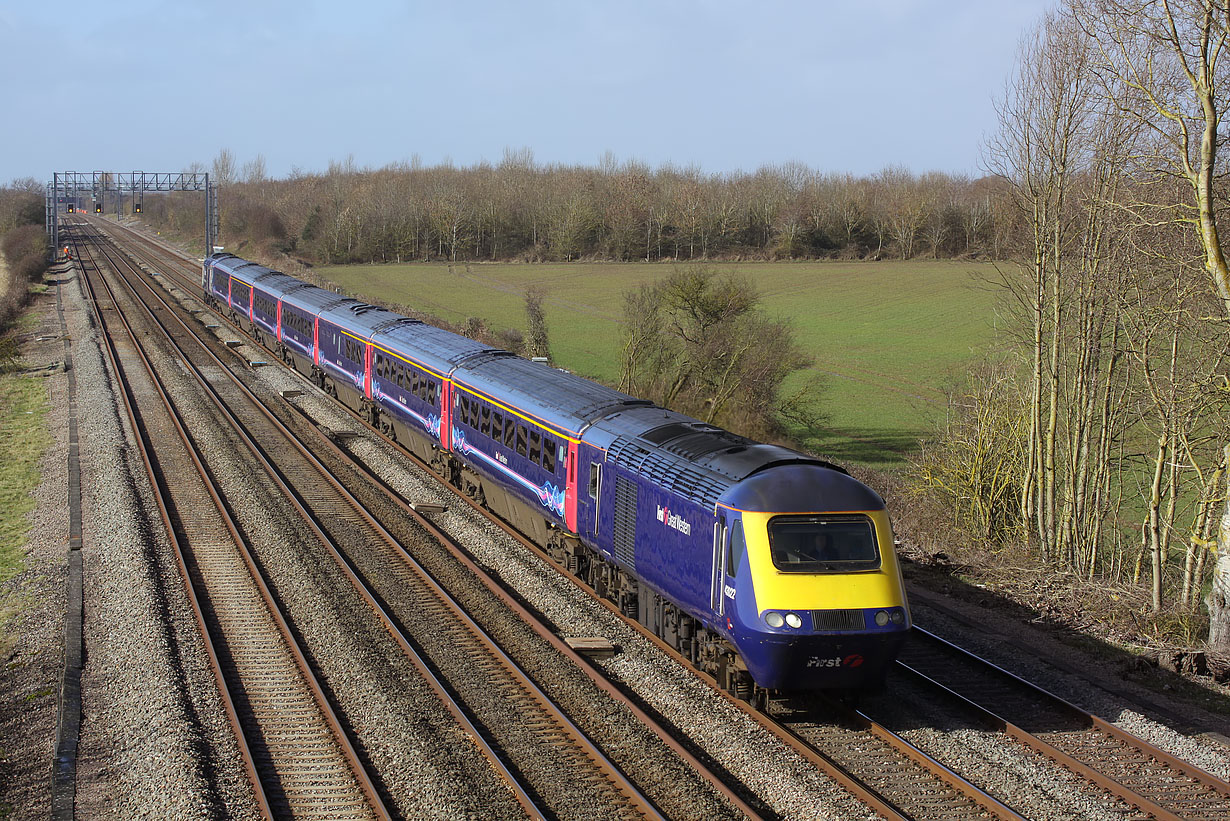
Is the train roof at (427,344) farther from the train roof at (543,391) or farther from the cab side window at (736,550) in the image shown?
the cab side window at (736,550)

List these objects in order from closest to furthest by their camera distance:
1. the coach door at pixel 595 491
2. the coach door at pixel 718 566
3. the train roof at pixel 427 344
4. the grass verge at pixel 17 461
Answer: the coach door at pixel 718 566, the coach door at pixel 595 491, the grass verge at pixel 17 461, the train roof at pixel 427 344

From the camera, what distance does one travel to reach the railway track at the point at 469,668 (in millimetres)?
9531

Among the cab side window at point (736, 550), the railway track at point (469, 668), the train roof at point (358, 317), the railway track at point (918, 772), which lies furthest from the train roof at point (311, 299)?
the railway track at point (918, 772)

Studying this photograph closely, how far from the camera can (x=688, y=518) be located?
11.7 metres

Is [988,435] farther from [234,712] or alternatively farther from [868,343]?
[868,343]

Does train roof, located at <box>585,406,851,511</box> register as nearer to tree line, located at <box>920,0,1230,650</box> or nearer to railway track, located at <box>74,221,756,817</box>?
railway track, located at <box>74,221,756,817</box>

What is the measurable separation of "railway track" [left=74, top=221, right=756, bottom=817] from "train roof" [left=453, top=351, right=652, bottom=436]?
9.01ft

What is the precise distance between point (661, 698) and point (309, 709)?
3.96 m

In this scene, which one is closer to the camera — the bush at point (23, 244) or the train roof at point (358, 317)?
the train roof at point (358, 317)

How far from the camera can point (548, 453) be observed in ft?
51.8

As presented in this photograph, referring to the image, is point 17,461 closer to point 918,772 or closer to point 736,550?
point 736,550

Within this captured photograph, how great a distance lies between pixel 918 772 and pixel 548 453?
7744 millimetres

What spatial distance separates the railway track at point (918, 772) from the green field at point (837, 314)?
20757 mm

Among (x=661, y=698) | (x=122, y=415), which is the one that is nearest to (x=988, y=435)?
(x=661, y=698)
